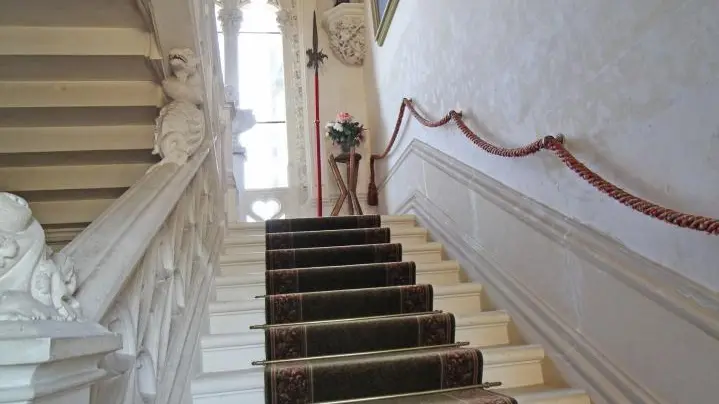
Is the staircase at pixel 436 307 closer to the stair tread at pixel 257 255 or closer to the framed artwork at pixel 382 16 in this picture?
the stair tread at pixel 257 255

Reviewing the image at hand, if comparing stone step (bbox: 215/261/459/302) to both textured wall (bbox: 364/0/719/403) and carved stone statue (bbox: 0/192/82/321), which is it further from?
carved stone statue (bbox: 0/192/82/321)

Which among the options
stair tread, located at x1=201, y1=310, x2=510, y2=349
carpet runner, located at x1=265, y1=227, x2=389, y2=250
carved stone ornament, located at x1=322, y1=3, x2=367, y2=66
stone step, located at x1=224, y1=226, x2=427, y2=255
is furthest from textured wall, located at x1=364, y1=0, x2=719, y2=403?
carved stone ornament, located at x1=322, y1=3, x2=367, y2=66

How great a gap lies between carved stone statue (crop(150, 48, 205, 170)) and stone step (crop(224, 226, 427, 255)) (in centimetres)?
95

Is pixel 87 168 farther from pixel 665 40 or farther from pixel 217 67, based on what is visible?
pixel 665 40

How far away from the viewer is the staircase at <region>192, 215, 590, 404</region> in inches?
66.6

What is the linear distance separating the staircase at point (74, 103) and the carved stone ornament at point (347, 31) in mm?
3322

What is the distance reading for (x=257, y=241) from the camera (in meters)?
3.08

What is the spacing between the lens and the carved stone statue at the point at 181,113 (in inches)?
83.3

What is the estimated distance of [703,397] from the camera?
4.26 feet

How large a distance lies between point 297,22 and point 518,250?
4628 mm

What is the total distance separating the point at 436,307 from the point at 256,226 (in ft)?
5.00

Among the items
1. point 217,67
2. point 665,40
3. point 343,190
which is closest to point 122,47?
point 217,67

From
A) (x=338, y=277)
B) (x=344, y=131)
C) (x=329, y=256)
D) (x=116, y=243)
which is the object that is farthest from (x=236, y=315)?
(x=344, y=131)

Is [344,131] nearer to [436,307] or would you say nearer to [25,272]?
[436,307]
